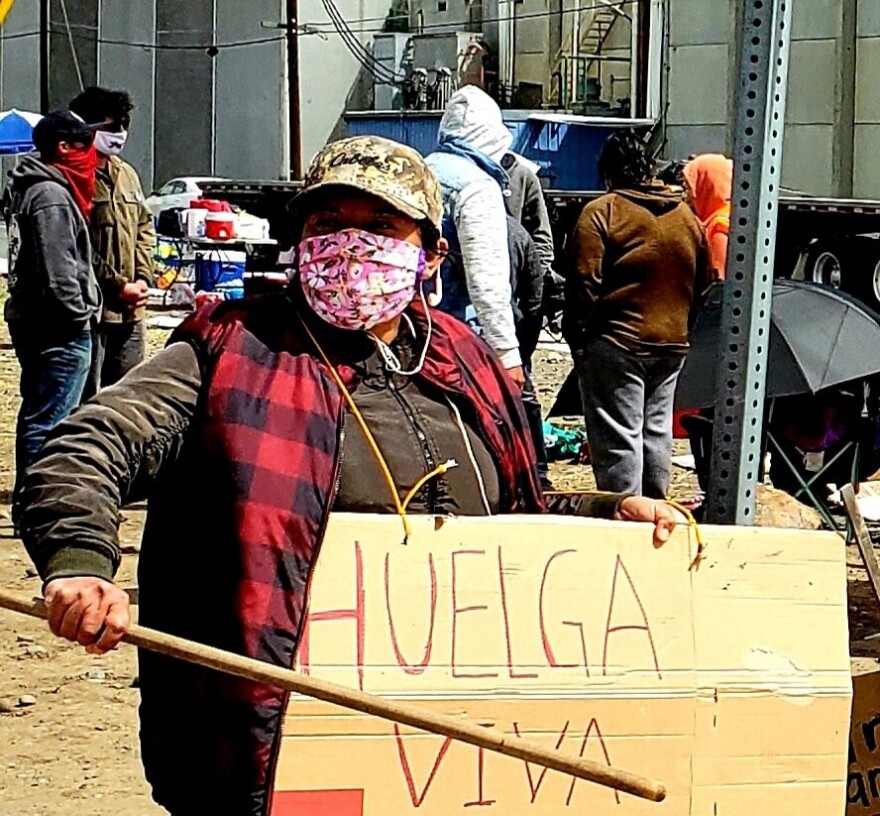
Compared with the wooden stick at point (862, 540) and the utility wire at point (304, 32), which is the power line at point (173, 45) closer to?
the utility wire at point (304, 32)

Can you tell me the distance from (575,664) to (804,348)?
474cm

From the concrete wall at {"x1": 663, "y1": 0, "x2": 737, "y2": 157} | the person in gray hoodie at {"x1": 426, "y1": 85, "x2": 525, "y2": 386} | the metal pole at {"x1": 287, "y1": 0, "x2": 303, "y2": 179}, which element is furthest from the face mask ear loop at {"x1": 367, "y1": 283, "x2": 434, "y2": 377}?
the metal pole at {"x1": 287, "y1": 0, "x2": 303, "y2": 179}

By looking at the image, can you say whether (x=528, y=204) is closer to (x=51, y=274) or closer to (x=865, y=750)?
(x=51, y=274)

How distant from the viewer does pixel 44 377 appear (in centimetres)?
763

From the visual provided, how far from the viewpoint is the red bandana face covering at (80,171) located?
7.56 metres

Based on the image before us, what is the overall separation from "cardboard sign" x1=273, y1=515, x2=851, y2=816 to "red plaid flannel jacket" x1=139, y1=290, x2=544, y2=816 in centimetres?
5

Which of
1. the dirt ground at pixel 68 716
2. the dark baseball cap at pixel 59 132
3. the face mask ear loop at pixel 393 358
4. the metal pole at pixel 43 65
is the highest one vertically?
the metal pole at pixel 43 65

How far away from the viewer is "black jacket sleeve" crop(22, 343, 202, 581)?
2.48 m

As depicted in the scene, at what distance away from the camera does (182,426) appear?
8.91 feet

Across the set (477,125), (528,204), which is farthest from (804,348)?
(528,204)

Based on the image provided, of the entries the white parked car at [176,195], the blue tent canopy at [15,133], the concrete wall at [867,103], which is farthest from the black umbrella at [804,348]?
the concrete wall at [867,103]

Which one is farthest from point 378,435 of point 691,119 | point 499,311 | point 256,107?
point 256,107

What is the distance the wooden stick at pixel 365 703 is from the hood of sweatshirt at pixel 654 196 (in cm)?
498

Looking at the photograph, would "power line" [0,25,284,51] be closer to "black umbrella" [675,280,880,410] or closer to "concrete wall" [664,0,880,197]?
"concrete wall" [664,0,880,197]
